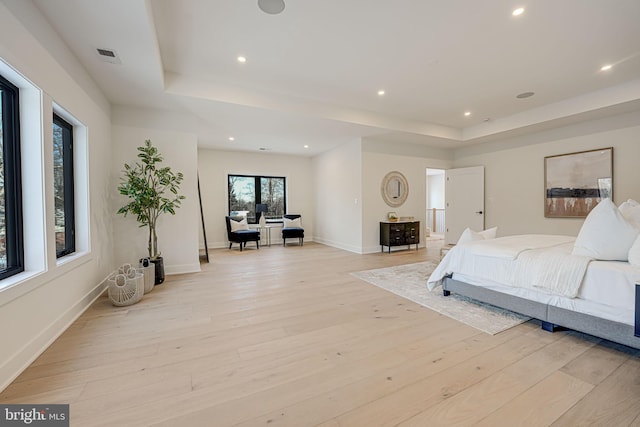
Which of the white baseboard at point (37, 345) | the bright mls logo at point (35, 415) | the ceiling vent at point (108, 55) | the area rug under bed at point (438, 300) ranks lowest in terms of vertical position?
the bright mls logo at point (35, 415)

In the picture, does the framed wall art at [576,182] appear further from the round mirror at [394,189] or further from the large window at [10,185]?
the large window at [10,185]

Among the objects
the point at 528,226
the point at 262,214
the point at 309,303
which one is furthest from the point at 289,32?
the point at 528,226

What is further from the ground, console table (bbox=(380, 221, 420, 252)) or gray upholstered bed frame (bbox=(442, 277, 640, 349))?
console table (bbox=(380, 221, 420, 252))

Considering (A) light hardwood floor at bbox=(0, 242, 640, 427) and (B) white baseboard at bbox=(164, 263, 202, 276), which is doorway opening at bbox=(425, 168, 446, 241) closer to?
(A) light hardwood floor at bbox=(0, 242, 640, 427)

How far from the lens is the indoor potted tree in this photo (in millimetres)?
3568

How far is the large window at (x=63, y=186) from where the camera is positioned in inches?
104

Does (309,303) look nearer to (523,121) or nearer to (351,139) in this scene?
(351,139)

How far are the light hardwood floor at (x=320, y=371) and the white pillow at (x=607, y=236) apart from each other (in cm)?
69

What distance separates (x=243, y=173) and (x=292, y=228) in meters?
2.12

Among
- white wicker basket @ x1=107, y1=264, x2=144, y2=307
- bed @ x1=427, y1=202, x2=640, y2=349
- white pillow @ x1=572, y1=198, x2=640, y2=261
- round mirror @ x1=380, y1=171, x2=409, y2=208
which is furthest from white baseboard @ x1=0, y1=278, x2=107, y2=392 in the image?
round mirror @ x1=380, y1=171, x2=409, y2=208

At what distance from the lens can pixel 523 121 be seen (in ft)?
16.7

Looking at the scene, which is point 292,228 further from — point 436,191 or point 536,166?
point 436,191

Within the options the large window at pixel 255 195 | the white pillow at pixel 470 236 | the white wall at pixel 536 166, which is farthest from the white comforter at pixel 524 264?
the large window at pixel 255 195

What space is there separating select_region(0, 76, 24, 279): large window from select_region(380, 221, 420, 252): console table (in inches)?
216
